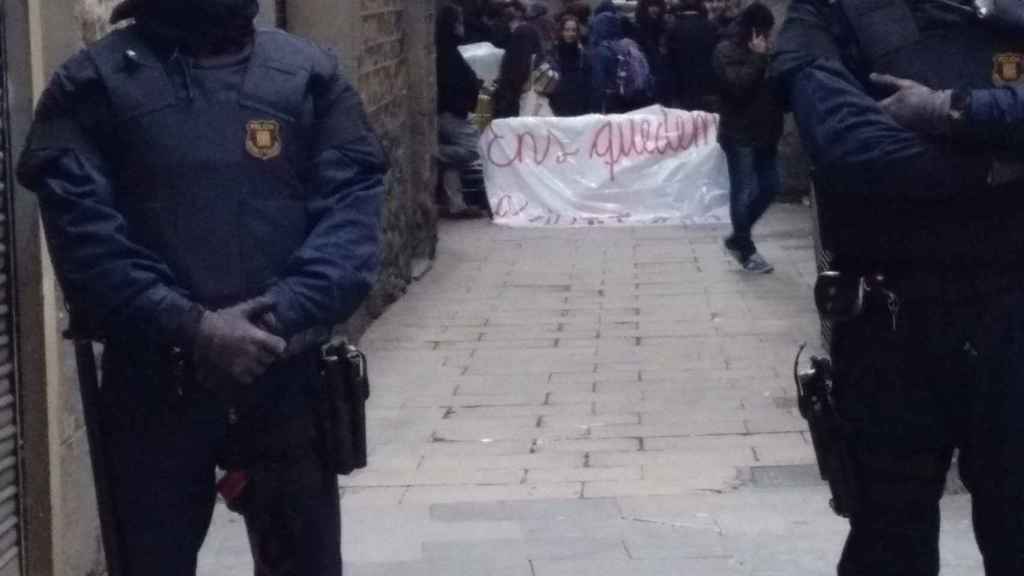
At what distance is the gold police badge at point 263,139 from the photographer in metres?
3.65

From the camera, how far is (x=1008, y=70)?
12.2ft

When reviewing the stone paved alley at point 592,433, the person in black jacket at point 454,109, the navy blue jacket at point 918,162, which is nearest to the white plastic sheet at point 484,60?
the person in black jacket at point 454,109

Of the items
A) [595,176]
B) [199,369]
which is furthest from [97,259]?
[595,176]

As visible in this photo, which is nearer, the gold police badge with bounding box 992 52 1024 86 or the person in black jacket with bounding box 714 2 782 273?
the gold police badge with bounding box 992 52 1024 86

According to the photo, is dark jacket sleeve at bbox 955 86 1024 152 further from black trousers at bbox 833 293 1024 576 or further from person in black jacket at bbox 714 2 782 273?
person in black jacket at bbox 714 2 782 273

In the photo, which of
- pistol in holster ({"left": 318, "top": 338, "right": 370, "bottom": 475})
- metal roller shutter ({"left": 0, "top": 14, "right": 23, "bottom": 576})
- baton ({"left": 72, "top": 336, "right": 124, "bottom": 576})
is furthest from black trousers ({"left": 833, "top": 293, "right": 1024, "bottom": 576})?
metal roller shutter ({"left": 0, "top": 14, "right": 23, "bottom": 576})

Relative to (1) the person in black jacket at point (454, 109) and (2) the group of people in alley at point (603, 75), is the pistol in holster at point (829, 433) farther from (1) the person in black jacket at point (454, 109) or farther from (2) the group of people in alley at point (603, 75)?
(1) the person in black jacket at point (454, 109)

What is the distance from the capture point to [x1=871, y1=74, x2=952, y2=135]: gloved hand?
11.8 feet

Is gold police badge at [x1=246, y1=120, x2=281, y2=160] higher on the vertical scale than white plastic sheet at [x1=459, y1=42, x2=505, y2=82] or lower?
higher

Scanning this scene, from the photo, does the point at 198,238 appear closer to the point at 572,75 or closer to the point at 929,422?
the point at 929,422

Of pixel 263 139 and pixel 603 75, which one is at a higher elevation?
pixel 263 139

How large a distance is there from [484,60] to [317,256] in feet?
47.9

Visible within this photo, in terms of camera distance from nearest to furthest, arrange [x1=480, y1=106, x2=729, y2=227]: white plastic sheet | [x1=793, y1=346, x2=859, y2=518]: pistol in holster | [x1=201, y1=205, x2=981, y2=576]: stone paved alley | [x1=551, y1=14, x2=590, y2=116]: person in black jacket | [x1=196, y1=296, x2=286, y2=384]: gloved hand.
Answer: [x1=196, y1=296, x2=286, y2=384]: gloved hand < [x1=793, y1=346, x2=859, y2=518]: pistol in holster < [x1=201, y1=205, x2=981, y2=576]: stone paved alley < [x1=480, y1=106, x2=729, y2=227]: white plastic sheet < [x1=551, y1=14, x2=590, y2=116]: person in black jacket

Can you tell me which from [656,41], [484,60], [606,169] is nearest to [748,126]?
[606,169]
